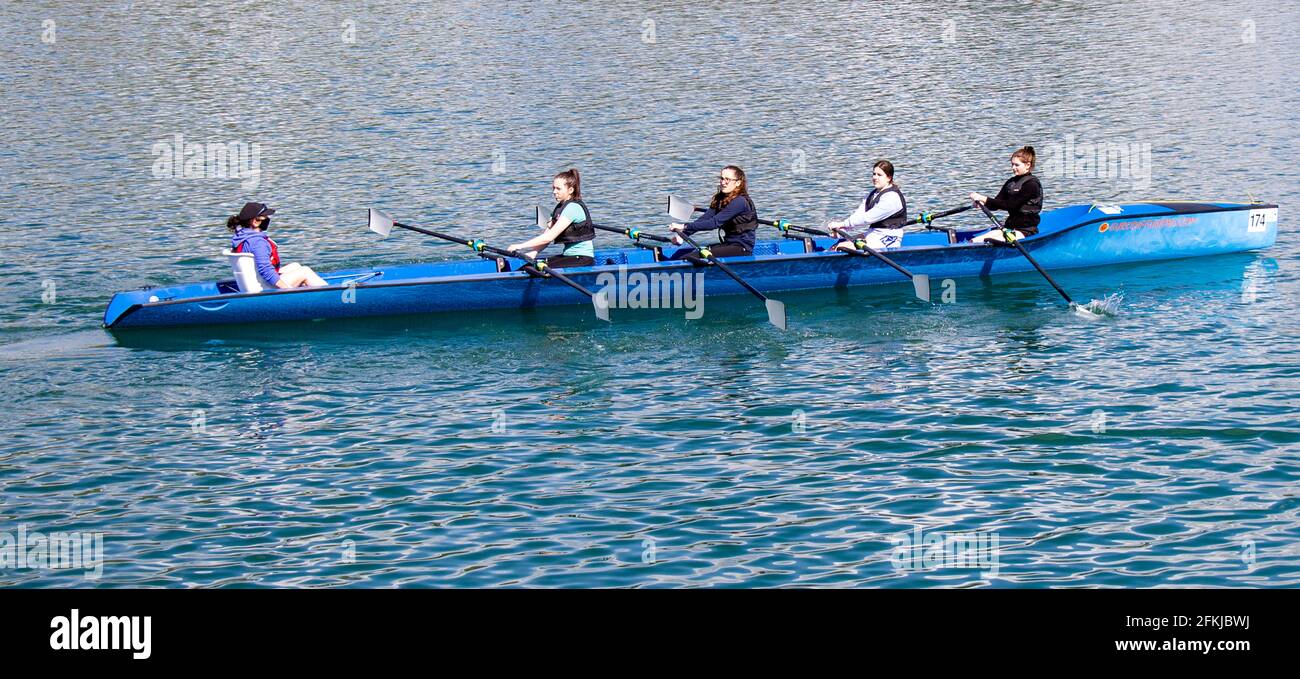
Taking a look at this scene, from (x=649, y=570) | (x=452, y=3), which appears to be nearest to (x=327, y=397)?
(x=649, y=570)

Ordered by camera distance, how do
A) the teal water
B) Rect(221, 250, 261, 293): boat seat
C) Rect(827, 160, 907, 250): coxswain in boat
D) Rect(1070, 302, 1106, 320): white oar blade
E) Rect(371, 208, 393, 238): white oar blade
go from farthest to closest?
Rect(827, 160, 907, 250): coxswain in boat < Rect(371, 208, 393, 238): white oar blade < Rect(1070, 302, 1106, 320): white oar blade < Rect(221, 250, 261, 293): boat seat < the teal water

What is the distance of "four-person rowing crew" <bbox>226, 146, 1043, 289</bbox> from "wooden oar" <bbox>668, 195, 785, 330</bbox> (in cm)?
8

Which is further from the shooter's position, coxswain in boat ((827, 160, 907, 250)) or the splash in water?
coxswain in boat ((827, 160, 907, 250))

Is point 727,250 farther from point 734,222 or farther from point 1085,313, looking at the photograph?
point 1085,313

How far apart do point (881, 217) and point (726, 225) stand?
7.12 ft

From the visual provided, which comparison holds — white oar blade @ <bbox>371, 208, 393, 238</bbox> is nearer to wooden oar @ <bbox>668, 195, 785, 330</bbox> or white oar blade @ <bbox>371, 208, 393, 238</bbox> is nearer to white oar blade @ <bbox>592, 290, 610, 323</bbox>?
white oar blade @ <bbox>592, 290, 610, 323</bbox>

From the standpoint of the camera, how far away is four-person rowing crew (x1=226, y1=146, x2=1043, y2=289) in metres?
18.7

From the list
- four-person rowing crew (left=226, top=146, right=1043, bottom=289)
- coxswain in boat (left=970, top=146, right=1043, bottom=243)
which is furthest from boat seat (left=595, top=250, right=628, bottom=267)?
coxswain in boat (left=970, top=146, right=1043, bottom=243)

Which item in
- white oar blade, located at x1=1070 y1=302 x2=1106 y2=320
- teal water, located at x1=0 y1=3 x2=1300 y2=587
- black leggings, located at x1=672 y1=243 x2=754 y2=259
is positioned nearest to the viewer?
teal water, located at x1=0 y1=3 x2=1300 y2=587

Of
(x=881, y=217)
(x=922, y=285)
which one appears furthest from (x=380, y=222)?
(x=922, y=285)

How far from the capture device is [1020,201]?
68.3 feet

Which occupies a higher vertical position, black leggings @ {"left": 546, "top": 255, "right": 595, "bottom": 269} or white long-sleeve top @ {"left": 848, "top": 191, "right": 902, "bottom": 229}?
white long-sleeve top @ {"left": 848, "top": 191, "right": 902, "bottom": 229}

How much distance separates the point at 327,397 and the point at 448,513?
12.8 ft
